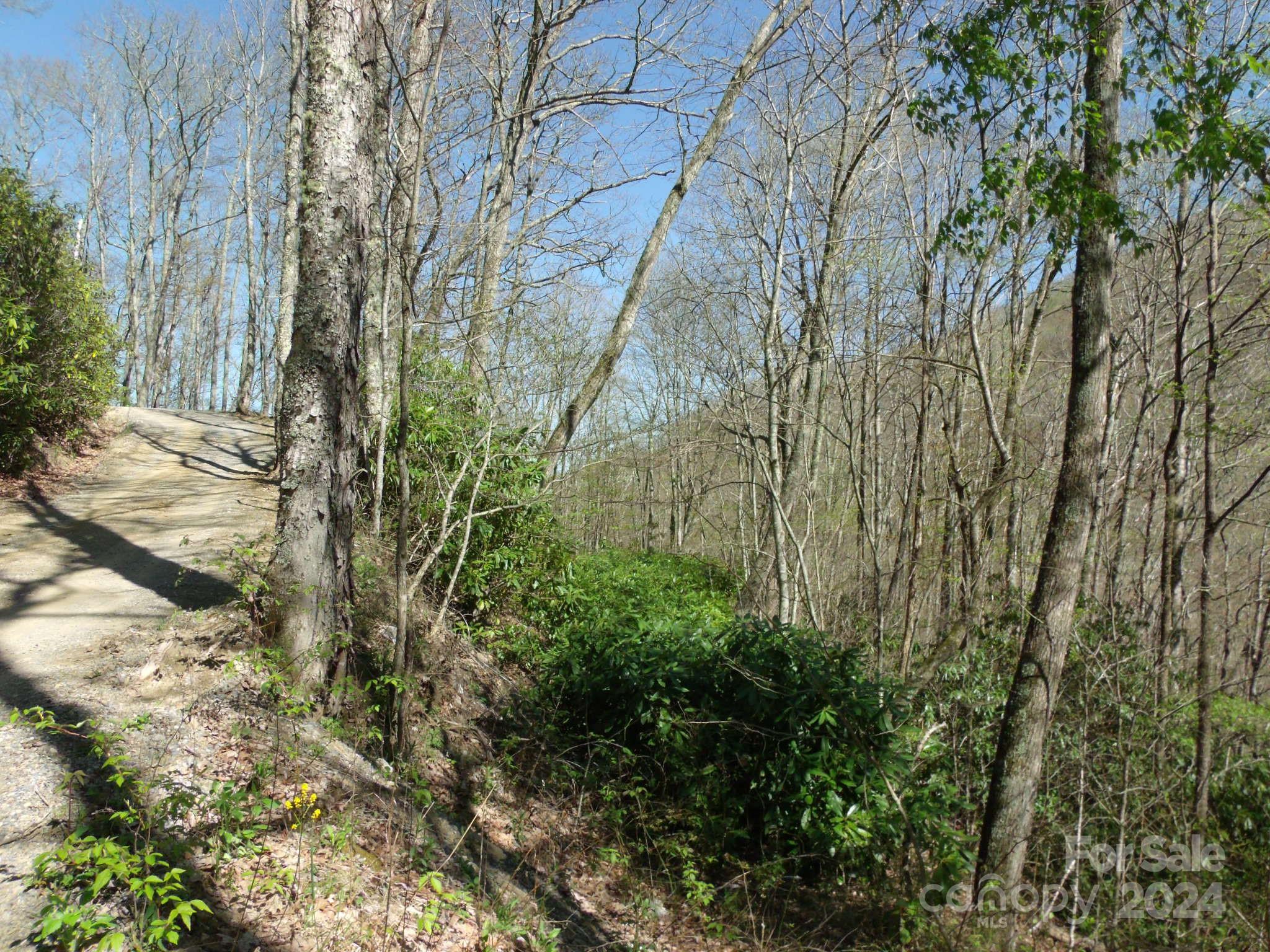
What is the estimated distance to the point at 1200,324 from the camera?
10859 mm

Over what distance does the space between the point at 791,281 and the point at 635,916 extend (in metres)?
8.01

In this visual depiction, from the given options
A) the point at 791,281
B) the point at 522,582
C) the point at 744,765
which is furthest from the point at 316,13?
the point at 791,281

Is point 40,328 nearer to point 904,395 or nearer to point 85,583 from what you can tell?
point 85,583

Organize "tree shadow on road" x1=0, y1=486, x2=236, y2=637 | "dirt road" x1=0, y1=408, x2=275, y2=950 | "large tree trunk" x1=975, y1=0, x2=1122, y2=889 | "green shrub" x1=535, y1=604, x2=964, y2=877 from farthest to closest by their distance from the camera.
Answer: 1. "tree shadow on road" x1=0, y1=486, x2=236, y2=637
2. "green shrub" x1=535, y1=604, x2=964, y2=877
3. "large tree trunk" x1=975, y1=0, x2=1122, y2=889
4. "dirt road" x1=0, y1=408, x2=275, y2=950

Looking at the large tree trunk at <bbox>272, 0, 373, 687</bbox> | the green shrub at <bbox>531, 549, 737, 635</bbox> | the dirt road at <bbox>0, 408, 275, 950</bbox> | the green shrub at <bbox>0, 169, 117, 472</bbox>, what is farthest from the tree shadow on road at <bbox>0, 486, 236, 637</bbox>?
the green shrub at <bbox>531, 549, 737, 635</bbox>

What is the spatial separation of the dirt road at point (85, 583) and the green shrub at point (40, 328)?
93cm

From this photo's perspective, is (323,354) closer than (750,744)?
Yes

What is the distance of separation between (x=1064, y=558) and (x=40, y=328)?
10.7 metres

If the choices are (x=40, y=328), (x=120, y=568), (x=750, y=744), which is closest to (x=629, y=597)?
(x=750, y=744)

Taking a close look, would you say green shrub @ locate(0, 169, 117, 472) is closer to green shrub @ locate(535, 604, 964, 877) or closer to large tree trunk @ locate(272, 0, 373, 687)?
large tree trunk @ locate(272, 0, 373, 687)

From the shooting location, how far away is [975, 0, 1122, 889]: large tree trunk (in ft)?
15.0

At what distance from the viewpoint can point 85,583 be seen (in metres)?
5.58

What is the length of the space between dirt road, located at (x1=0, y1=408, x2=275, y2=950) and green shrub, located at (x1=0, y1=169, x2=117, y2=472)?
0.93m

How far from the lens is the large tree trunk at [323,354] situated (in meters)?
4.19
